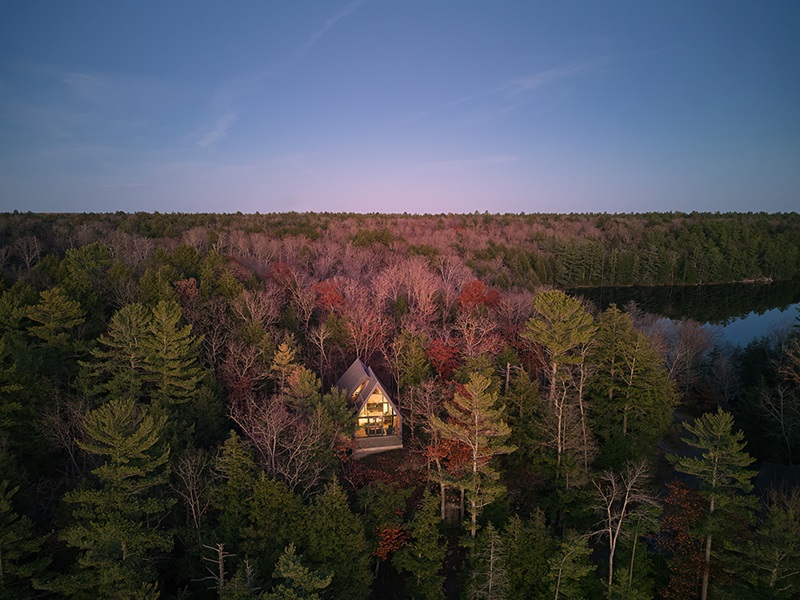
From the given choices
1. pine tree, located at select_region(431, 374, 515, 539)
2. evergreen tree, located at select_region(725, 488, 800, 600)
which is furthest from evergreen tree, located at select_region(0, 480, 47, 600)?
evergreen tree, located at select_region(725, 488, 800, 600)

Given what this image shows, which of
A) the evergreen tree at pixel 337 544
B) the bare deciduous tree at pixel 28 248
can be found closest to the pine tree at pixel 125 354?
the evergreen tree at pixel 337 544

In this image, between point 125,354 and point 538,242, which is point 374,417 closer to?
point 125,354

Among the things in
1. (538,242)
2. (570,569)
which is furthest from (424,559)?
(538,242)

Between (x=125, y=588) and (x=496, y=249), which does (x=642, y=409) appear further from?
(x=496, y=249)

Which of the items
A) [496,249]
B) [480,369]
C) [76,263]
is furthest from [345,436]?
[496,249]

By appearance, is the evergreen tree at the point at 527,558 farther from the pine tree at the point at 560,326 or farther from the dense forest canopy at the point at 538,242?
the dense forest canopy at the point at 538,242

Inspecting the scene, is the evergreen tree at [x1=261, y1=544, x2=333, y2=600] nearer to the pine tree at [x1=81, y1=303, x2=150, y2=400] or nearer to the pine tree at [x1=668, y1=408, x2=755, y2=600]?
the pine tree at [x1=668, y1=408, x2=755, y2=600]
